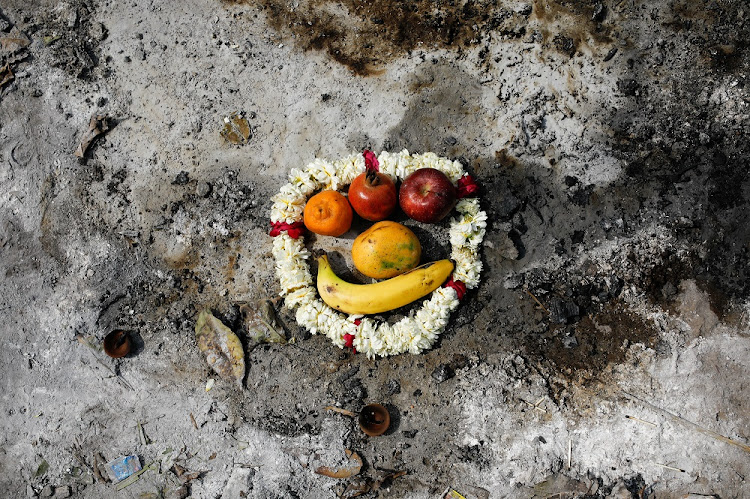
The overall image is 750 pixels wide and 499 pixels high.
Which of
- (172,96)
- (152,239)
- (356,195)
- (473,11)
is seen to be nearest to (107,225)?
(152,239)

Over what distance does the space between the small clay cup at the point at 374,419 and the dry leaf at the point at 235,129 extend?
293 cm

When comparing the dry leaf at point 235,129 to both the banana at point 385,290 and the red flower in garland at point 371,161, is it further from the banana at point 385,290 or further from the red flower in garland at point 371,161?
the banana at point 385,290

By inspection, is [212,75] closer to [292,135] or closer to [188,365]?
A: [292,135]

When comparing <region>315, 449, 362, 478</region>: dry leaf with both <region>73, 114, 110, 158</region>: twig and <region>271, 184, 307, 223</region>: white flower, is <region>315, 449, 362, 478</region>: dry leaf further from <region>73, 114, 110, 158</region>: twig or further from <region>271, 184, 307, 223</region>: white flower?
<region>73, 114, 110, 158</region>: twig

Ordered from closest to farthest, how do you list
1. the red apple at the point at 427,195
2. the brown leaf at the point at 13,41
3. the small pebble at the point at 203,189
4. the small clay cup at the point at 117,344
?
the red apple at the point at 427,195, the small clay cup at the point at 117,344, the small pebble at the point at 203,189, the brown leaf at the point at 13,41

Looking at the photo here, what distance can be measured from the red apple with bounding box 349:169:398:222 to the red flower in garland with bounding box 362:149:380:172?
0.19m

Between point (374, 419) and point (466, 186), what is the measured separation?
2328 mm

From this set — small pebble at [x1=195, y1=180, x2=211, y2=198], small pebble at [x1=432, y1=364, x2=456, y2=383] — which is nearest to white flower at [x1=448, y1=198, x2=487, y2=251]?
small pebble at [x1=432, y1=364, x2=456, y2=383]

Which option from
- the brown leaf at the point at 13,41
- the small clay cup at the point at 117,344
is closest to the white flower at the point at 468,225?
the small clay cup at the point at 117,344

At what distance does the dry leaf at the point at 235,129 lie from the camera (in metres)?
5.16

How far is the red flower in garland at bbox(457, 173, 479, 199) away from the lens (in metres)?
4.77

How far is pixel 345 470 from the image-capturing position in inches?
186

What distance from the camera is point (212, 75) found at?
5.23 meters

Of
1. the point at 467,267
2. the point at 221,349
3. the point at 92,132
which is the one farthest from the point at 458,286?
the point at 92,132
